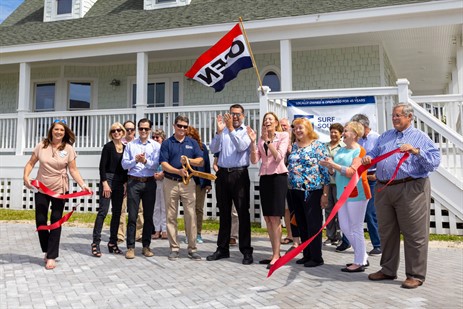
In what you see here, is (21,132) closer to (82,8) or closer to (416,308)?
(82,8)

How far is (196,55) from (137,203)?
825 centimetres

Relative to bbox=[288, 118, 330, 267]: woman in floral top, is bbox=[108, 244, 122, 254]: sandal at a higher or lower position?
lower

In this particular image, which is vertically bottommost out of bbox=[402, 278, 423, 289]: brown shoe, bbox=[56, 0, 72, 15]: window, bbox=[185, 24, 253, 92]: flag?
bbox=[402, 278, 423, 289]: brown shoe

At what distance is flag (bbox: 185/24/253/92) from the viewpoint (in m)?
6.75

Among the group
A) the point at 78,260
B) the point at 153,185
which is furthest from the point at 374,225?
the point at 78,260

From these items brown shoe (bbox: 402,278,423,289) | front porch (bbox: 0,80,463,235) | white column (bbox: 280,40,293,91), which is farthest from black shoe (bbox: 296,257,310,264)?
white column (bbox: 280,40,293,91)

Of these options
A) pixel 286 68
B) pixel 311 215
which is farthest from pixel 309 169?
pixel 286 68

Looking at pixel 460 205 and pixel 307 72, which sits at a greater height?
pixel 307 72

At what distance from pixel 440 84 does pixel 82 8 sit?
16027mm

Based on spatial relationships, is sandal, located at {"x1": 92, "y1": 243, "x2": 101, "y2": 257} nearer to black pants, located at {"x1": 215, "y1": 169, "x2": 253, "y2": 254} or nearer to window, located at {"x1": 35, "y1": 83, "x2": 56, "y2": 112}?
black pants, located at {"x1": 215, "y1": 169, "x2": 253, "y2": 254}

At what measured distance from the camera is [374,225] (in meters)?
5.66

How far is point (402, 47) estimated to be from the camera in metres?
12.0

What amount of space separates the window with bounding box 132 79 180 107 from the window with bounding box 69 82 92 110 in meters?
1.84

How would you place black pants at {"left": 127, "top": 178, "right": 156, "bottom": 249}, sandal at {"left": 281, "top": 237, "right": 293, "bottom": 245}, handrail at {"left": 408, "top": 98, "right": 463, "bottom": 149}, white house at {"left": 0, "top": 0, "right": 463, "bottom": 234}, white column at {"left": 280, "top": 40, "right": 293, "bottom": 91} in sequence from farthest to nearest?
white column at {"left": 280, "top": 40, "right": 293, "bottom": 91} → white house at {"left": 0, "top": 0, "right": 463, "bottom": 234} → handrail at {"left": 408, "top": 98, "right": 463, "bottom": 149} → sandal at {"left": 281, "top": 237, "right": 293, "bottom": 245} → black pants at {"left": 127, "top": 178, "right": 156, "bottom": 249}
